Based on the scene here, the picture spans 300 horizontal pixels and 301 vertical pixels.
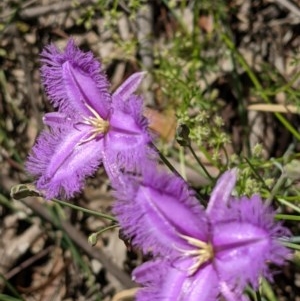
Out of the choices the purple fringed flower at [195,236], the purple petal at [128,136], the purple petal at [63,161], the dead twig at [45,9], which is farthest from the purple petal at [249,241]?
the dead twig at [45,9]

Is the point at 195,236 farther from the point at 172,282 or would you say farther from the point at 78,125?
the point at 78,125

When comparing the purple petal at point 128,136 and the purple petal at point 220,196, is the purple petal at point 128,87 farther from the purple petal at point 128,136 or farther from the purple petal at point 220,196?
the purple petal at point 220,196

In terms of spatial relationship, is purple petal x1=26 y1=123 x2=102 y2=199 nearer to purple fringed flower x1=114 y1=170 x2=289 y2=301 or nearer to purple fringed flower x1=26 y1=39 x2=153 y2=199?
purple fringed flower x1=26 y1=39 x2=153 y2=199

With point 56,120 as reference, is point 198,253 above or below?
below

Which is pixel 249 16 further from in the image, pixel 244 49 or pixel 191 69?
pixel 191 69

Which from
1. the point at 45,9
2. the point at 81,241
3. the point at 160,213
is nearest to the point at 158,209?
the point at 160,213

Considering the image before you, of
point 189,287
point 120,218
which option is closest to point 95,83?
point 120,218

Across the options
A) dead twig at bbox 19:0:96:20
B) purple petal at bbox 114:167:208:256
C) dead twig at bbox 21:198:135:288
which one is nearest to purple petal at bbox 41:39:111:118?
purple petal at bbox 114:167:208:256
